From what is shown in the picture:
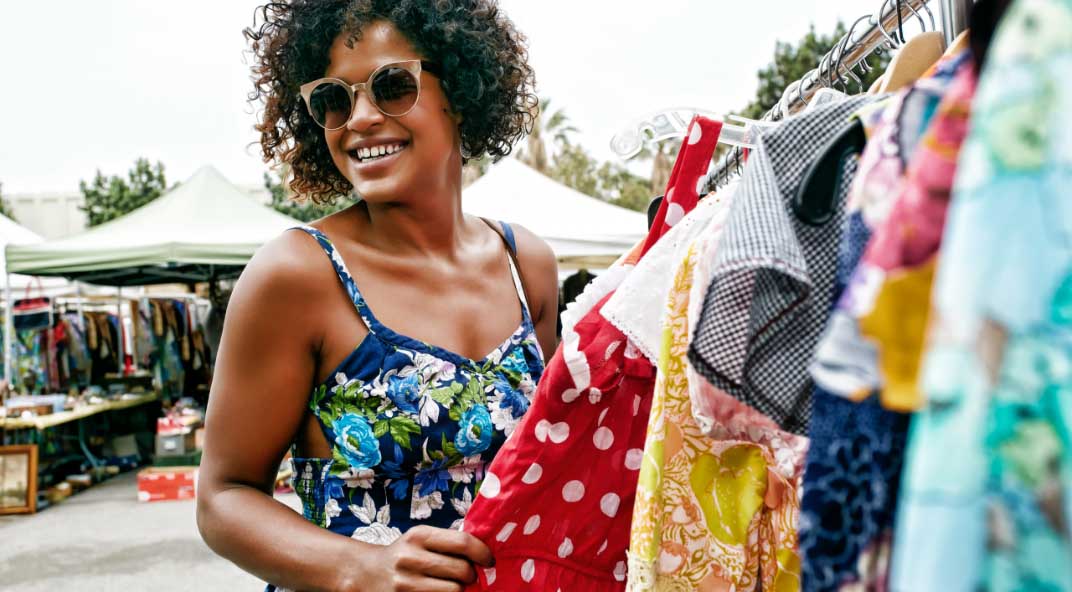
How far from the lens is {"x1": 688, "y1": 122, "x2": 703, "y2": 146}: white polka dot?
1.24 m

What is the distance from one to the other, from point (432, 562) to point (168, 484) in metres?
7.51

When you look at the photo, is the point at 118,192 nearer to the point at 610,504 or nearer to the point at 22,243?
the point at 22,243

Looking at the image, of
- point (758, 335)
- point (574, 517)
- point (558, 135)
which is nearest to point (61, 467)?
point (574, 517)

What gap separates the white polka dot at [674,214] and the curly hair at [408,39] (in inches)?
35.2

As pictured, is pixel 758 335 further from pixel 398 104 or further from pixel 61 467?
pixel 61 467

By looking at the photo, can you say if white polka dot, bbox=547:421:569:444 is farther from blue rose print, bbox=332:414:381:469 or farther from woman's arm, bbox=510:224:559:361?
woman's arm, bbox=510:224:559:361

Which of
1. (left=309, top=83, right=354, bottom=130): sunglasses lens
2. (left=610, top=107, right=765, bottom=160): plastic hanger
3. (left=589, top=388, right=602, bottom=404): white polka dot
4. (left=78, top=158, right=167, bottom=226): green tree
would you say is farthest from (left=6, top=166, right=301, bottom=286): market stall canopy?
(left=78, top=158, right=167, bottom=226): green tree

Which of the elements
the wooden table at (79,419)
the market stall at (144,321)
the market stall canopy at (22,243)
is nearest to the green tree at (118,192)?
the market stall canopy at (22,243)

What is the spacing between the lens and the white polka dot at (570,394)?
120 centimetres

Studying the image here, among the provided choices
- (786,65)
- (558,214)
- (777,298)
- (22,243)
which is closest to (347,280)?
(777,298)

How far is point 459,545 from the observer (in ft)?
4.22

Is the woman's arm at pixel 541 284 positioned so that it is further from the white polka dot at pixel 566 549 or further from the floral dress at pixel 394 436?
the white polka dot at pixel 566 549

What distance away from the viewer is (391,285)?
5.78 ft

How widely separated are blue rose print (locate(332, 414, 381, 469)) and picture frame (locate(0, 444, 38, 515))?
7.21 meters
